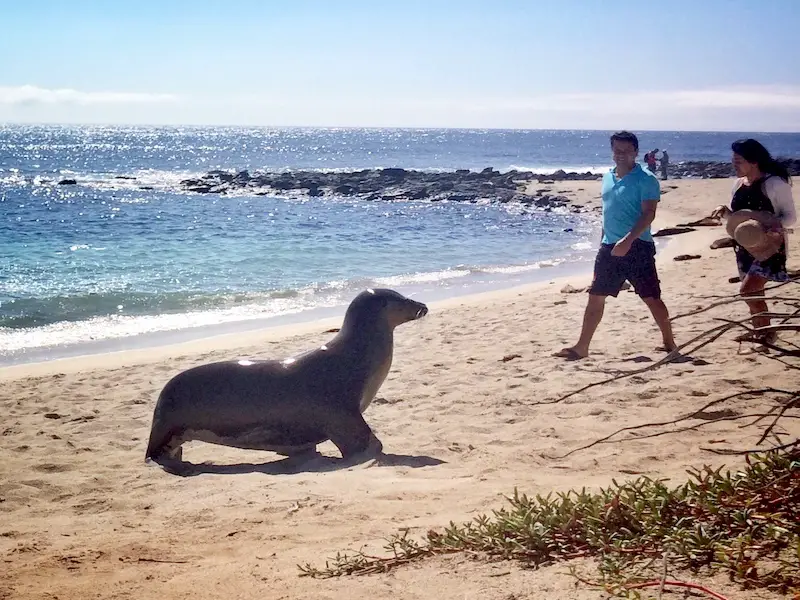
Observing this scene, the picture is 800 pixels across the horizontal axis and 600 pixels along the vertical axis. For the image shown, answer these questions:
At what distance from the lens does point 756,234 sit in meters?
6.19

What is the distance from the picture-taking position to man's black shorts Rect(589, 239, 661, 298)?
679 centimetres

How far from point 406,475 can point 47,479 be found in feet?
7.36

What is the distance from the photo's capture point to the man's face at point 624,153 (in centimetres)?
663

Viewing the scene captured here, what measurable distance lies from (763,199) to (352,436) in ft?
12.0

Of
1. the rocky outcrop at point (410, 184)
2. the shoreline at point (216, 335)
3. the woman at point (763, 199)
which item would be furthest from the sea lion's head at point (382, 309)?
the rocky outcrop at point (410, 184)

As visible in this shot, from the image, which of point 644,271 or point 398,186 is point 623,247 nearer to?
point 644,271

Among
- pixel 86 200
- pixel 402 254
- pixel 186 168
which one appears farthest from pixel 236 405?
pixel 186 168

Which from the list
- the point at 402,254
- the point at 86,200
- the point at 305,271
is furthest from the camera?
the point at 86,200

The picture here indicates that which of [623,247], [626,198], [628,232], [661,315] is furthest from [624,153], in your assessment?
[661,315]

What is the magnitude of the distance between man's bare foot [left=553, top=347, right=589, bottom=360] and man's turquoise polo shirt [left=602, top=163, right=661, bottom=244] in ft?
3.41

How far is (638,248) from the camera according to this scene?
22.3 ft

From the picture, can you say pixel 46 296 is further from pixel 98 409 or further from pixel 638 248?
pixel 638 248

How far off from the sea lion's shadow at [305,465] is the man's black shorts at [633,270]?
2.65 m

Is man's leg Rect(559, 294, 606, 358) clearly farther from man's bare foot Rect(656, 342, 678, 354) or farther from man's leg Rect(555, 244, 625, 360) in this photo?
man's bare foot Rect(656, 342, 678, 354)
